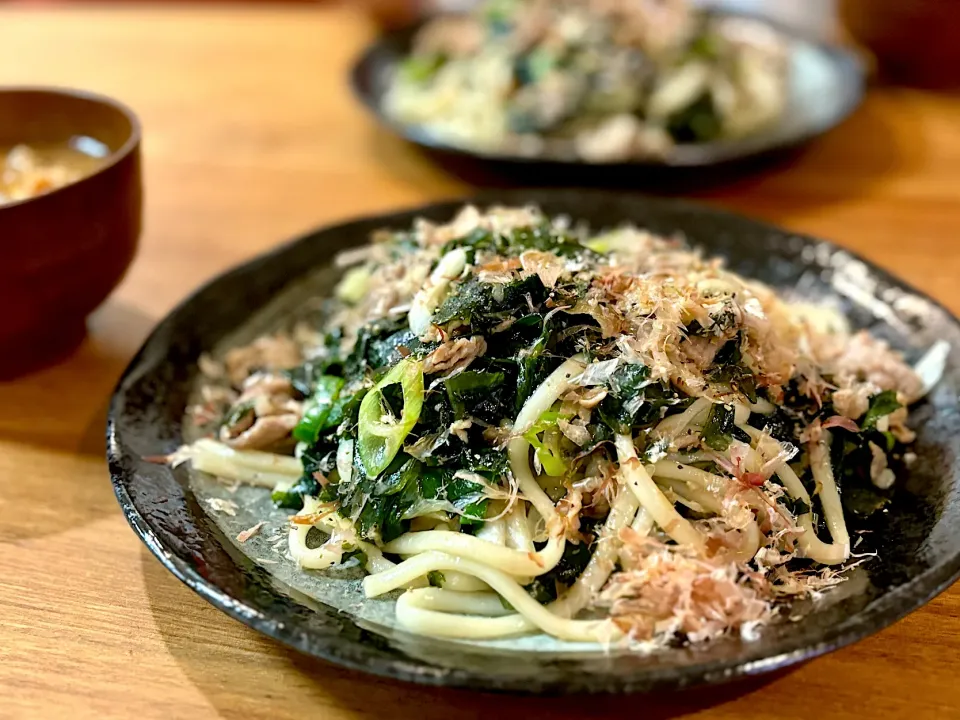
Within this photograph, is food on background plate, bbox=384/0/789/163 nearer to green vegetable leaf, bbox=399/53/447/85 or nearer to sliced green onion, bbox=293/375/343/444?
green vegetable leaf, bbox=399/53/447/85

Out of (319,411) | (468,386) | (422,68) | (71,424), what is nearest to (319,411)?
(319,411)

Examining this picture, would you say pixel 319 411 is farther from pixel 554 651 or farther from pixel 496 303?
pixel 554 651

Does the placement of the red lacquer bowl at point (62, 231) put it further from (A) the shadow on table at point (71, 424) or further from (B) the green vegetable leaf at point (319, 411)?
(B) the green vegetable leaf at point (319, 411)

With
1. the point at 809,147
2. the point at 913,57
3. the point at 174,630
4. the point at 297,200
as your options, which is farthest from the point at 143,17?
the point at 174,630

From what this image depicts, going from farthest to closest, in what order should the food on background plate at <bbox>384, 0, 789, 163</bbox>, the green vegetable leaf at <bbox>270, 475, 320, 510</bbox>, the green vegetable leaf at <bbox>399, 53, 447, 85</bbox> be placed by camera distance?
1. the green vegetable leaf at <bbox>399, 53, 447, 85</bbox>
2. the food on background plate at <bbox>384, 0, 789, 163</bbox>
3. the green vegetable leaf at <bbox>270, 475, 320, 510</bbox>

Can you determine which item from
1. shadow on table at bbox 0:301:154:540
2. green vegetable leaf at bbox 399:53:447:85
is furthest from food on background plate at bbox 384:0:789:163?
shadow on table at bbox 0:301:154:540

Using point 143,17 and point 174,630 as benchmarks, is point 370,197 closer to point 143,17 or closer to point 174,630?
point 174,630

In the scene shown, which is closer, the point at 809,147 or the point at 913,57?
the point at 809,147
